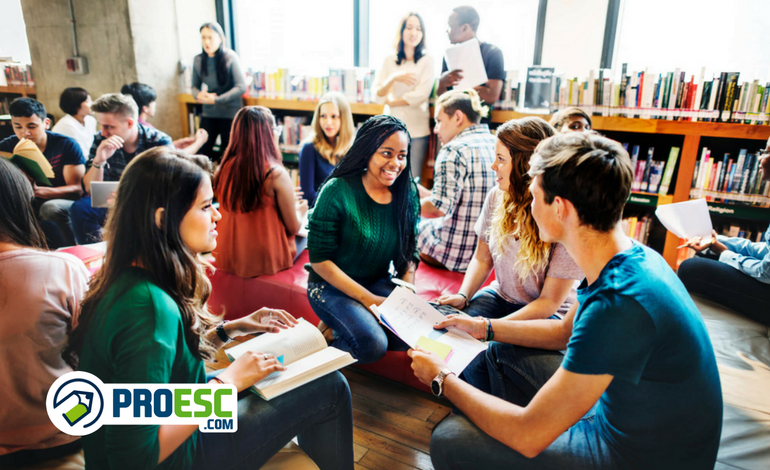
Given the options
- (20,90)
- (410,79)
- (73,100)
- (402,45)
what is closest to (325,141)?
(410,79)

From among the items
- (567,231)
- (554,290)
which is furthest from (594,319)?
(554,290)

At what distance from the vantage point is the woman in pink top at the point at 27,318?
3.06ft

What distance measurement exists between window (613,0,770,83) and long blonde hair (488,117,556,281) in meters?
2.13

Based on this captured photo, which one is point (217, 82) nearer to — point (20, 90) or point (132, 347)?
point (20, 90)

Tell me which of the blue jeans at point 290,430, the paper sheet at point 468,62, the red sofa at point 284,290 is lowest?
the red sofa at point 284,290

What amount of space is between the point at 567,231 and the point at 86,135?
11.9 ft

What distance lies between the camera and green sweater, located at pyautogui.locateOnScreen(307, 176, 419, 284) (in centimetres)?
185

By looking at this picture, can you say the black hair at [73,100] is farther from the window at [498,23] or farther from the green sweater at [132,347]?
the green sweater at [132,347]

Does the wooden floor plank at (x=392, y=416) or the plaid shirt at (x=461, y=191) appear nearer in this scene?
the wooden floor plank at (x=392, y=416)

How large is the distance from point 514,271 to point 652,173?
222 cm

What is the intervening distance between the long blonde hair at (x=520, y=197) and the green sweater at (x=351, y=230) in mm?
479

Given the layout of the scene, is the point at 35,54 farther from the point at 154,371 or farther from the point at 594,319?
the point at 594,319

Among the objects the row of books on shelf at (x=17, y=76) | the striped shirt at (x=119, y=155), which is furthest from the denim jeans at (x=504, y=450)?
the striped shirt at (x=119, y=155)

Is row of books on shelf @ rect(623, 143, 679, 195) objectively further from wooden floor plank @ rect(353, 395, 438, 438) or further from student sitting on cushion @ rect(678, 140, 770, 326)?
wooden floor plank @ rect(353, 395, 438, 438)
